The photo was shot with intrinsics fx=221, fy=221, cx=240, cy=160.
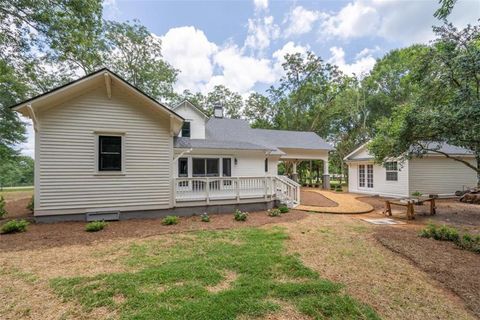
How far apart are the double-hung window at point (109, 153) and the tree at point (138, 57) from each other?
17.7m

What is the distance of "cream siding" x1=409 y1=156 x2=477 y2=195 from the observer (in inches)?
600

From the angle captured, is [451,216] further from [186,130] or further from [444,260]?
[186,130]

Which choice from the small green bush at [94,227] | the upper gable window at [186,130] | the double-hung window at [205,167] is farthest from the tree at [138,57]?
the small green bush at [94,227]

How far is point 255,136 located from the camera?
1855cm

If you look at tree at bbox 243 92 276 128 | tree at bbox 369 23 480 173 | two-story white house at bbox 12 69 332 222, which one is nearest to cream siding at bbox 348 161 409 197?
tree at bbox 369 23 480 173

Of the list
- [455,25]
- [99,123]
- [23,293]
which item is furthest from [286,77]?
[23,293]

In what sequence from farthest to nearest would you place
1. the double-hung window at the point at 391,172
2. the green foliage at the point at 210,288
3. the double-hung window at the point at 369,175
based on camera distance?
the double-hung window at the point at 369,175, the double-hung window at the point at 391,172, the green foliage at the point at 210,288

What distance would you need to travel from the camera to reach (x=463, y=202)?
1373 cm

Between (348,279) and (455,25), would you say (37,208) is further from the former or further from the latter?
(455,25)

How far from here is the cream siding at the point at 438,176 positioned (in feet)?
50.0

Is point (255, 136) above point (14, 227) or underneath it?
above

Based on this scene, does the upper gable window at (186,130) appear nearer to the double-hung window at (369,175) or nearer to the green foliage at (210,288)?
the green foliage at (210,288)

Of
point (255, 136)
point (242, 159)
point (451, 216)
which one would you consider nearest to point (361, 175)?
point (451, 216)

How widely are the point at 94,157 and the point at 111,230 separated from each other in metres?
2.87
